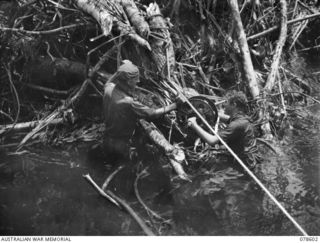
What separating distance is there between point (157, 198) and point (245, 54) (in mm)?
1491

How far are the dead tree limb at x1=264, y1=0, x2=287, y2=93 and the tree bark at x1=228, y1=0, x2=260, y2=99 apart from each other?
13cm

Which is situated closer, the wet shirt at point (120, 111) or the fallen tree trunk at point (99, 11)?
the wet shirt at point (120, 111)

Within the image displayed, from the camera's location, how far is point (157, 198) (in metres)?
3.28

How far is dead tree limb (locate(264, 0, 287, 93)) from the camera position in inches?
158

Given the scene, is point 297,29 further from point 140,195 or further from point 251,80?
point 140,195

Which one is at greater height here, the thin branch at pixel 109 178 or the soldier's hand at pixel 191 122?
the soldier's hand at pixel 191 122

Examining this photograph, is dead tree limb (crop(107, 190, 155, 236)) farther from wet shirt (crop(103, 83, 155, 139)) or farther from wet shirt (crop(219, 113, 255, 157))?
wet shirt (crop(219, 113, 255, 157))

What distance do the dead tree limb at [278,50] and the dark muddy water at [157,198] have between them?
0.64 m

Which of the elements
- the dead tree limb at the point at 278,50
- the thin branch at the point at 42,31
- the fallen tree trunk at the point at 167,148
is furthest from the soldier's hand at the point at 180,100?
the thin branch at the point at 42,31

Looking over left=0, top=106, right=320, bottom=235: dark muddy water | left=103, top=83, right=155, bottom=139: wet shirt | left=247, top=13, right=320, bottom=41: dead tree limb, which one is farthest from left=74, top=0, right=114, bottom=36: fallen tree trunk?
left=247, top=13, right=320, bottom=41: dead tree limb

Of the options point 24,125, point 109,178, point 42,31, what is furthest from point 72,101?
point 109,178

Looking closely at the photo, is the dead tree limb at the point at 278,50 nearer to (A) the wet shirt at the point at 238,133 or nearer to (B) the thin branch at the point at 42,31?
(A) the wet shirt at the point at 238,133

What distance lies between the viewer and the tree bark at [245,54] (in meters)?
3.89

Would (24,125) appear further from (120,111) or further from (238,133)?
(238,133)
